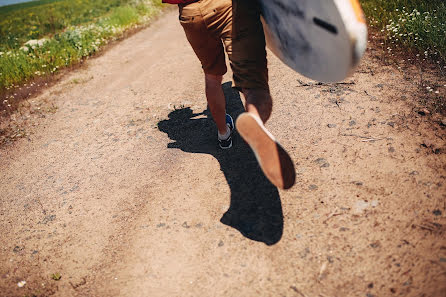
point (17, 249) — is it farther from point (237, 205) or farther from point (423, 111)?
point (423, 111)

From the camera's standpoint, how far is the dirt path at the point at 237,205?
5.51 feet

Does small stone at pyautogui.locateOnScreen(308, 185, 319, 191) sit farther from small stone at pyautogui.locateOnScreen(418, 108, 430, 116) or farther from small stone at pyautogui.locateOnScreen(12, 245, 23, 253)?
small stone at pyautogui.locateOnScreen(12, 245, 23, 253)

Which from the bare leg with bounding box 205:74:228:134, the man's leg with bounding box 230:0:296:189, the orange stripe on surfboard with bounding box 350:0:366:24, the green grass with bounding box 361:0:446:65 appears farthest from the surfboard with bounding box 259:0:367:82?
the green grass with bounding box 361:0:446:65

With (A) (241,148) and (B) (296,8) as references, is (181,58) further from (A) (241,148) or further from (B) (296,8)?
(B) (296,8)

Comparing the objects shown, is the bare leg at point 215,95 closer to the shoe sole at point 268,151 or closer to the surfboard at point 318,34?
the surfboard at point 318,34

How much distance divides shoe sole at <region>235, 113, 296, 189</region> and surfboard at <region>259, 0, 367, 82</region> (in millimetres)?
586

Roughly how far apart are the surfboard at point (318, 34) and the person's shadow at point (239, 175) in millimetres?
868

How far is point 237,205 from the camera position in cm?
217

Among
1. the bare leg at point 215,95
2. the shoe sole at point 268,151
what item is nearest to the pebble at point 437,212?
the shoe sole at point 268,151

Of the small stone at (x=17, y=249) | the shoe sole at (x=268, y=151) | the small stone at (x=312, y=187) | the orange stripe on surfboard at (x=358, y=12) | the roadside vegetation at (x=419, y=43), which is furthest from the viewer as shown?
the roadside vegetation at (x=419, y=43)

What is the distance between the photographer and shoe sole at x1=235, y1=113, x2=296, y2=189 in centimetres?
165

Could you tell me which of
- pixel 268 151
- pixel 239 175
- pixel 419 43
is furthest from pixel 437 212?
pixel 419 43

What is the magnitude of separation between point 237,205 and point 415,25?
3.18m

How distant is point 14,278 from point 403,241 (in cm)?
245
